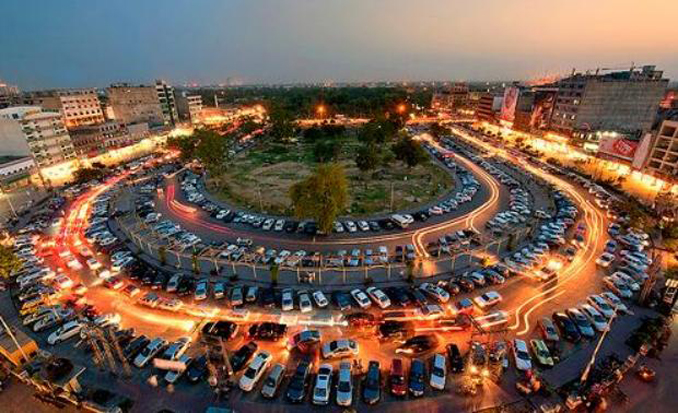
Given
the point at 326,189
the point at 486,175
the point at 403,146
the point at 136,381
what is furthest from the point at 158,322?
the point at 486,175

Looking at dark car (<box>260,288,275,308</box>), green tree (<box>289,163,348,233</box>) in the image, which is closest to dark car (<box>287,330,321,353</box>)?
dark car (<box>260,288,275,308</box>)

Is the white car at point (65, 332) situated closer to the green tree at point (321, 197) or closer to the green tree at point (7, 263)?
the green tree at point (7, 263)

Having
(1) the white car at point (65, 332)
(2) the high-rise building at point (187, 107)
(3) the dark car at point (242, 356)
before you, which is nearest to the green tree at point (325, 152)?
(3) the dark car at point (242, 356)

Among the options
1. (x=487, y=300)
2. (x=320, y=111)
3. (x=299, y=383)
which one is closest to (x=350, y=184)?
(x=487, y=300)

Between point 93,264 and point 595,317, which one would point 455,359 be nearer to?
point 595,317

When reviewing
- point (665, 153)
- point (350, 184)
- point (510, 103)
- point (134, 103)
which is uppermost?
point (134, 103)

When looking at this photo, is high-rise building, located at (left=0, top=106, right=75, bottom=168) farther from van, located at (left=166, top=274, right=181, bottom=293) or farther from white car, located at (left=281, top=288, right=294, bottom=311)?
white car, located at (left=281, top=288, right=294, bottom=311)

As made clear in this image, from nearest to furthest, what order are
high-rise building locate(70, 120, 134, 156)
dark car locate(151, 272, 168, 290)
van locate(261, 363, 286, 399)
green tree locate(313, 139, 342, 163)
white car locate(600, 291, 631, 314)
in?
van locate(261, 363, 286, 399), white car locate(600, 291, 631, 314), dark car locate(151, 272, 168, 290), green tree locate(313, 139, 342, 163), high-rise building locate(70, 120, 134, 156)
